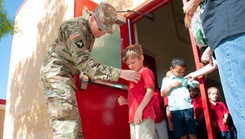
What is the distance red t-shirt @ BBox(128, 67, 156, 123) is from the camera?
7.30 ft

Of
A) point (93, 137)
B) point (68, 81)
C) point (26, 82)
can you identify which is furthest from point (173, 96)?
point (26, 82)

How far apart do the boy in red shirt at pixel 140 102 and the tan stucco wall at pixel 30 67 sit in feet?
5.09

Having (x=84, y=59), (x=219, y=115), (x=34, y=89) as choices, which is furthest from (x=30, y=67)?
(x=219, y=115)

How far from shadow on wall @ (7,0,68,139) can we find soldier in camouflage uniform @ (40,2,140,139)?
1647 millimetres

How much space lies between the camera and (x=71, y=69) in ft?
7.42

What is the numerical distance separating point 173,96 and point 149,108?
673mm

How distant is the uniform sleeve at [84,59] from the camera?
201 centimetres

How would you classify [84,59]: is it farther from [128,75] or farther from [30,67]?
[30,67]

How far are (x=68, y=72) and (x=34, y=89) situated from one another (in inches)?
87.7

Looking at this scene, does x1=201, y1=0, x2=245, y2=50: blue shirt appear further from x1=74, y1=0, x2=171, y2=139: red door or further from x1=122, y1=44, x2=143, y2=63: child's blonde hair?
x1=74, y1=0, x2=171, y2=139: red door

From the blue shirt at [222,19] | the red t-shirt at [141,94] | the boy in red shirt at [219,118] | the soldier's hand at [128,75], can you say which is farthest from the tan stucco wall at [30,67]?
the blue shirt at [222,19]

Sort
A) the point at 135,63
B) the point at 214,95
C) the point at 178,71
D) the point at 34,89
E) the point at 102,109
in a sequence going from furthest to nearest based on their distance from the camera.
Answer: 1. the point at 34,89
2. the point at 214,95
3. the point at 178,71
4. the point at 102,109
5. the point at 135,63

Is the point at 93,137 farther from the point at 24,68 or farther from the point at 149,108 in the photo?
the point at 24,68

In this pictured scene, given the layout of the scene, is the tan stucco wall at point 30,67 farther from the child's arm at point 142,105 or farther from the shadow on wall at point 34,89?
the child's arm at point 142,105
